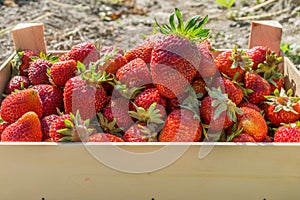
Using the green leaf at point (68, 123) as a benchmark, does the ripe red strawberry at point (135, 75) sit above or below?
above

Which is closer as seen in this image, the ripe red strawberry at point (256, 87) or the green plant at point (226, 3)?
the ripe red strawberry at point (256, 87)

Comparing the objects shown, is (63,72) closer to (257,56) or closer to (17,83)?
(17,83)

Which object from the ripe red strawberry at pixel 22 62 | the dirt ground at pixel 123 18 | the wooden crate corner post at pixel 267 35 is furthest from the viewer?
the dirt ground at pixel 123 18

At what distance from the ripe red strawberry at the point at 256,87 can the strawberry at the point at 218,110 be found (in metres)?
0.23

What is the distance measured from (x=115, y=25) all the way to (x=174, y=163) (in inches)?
96.0

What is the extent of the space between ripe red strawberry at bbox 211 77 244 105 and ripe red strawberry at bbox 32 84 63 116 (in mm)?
552

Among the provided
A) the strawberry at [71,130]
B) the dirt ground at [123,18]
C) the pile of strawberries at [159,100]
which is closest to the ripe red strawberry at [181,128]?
the pile of strawberries at [159,100]

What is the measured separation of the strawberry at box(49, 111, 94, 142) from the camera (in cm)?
148

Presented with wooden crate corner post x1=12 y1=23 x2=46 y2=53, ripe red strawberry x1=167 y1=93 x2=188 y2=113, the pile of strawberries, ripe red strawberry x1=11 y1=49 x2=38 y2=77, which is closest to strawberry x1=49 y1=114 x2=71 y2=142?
the pile of strawberries

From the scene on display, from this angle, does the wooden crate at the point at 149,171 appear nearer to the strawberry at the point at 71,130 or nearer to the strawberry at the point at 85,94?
the strawberry at the point at 71,130

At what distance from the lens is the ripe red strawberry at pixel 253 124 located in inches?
62.5

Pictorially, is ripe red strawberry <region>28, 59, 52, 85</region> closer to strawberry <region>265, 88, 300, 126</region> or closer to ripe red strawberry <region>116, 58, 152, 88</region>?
ripe red strawberry <region>116, 58, 152, 88</region>

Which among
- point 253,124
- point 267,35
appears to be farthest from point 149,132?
point 267,35

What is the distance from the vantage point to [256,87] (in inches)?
69.3
